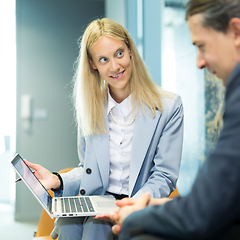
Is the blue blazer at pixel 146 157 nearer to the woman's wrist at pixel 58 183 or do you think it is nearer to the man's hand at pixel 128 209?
the woman's wrist at pixel 58 183

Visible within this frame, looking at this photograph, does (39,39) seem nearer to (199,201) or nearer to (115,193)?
(115,193)

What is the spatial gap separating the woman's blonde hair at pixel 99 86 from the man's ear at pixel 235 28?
A: 0.69m

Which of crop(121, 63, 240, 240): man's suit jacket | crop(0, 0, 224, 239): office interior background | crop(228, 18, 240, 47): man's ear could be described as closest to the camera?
crop(121, 63, 240, 240): man's suit jacket

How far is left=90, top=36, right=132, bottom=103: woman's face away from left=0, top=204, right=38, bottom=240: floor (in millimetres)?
2023

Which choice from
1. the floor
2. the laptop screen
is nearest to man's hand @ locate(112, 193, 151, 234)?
the laptop screen

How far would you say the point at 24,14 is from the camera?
11.0 ft

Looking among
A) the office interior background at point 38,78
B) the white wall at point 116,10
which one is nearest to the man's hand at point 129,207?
the office interior background at point 38,78

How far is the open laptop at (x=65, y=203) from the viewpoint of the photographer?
3.06 ft

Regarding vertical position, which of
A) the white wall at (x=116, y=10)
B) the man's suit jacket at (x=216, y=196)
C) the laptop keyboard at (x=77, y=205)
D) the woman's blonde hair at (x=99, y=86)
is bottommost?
the laptop keyboard at (x=77, y=205)

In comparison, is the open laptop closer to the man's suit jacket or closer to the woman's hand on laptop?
the woman's hand on laptop

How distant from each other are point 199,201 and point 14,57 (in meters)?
3.24

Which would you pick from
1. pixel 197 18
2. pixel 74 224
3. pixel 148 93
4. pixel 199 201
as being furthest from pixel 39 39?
pixel 199 201

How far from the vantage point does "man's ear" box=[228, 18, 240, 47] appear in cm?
60

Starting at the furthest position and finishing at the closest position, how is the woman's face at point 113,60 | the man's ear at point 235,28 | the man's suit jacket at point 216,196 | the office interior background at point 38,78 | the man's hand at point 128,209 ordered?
the office interior background at point 38,78
the woman's face at point 113,60
the man's hand at point 128,209
the man's ear at point 235,28
the man's suit jacket at point 216,196
